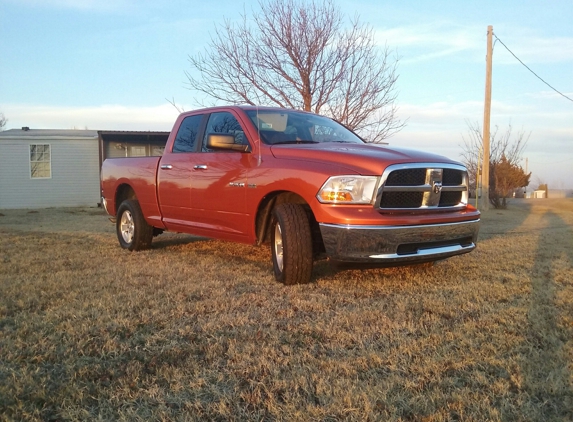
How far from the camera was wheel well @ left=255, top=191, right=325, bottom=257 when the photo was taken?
4.85 m

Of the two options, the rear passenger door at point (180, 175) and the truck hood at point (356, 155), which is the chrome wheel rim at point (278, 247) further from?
the rear passenger door at point (180, 175)

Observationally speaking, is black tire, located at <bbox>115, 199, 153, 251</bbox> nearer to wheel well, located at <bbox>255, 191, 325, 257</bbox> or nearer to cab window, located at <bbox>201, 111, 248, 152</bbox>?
cab window, located at <bbox>201, 111, 248, 152</bbox>

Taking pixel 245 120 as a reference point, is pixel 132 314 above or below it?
below

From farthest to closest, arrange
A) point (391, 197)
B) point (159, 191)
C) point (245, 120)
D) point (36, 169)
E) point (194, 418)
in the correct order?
point (36, 169) < point (159, 191) < point (245, 120) < point (391, 197) < point (194, 418)

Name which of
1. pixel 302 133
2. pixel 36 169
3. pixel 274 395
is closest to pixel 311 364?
pixel 274 395

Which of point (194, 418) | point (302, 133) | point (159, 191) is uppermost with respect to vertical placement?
point (302, 133)

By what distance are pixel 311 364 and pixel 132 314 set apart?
5.12 feet

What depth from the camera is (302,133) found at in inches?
223

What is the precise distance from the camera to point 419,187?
15.0ft

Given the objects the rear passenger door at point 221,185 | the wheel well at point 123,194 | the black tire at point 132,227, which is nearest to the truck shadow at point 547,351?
the rear passenger door at point 221,185

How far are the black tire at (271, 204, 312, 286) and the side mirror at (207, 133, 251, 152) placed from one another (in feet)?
3.25

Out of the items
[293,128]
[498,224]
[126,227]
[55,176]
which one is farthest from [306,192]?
[55,176]

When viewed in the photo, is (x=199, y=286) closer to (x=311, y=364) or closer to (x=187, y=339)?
(x=187, y=339)

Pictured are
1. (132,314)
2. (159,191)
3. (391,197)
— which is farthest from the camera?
(159,191)
